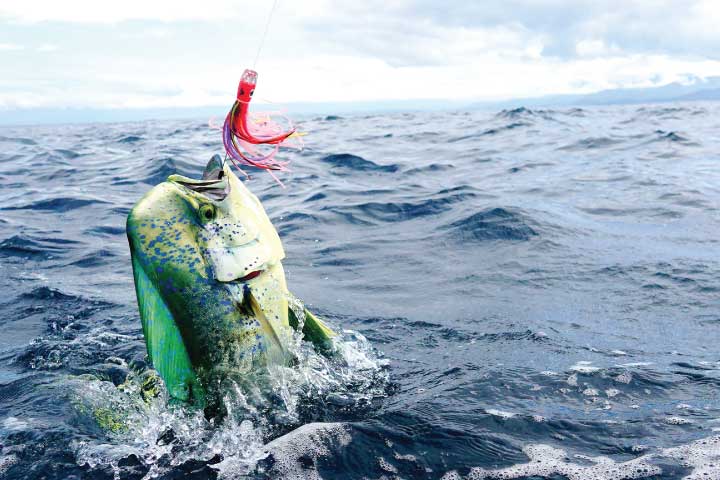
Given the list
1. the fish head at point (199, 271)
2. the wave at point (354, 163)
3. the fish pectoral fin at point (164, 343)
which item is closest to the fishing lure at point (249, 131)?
the fish head at point (199, 271)

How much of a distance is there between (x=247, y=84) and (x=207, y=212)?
2.68ft

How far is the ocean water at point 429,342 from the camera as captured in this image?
358cm

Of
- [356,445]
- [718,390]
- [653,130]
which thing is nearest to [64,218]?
[356,445]

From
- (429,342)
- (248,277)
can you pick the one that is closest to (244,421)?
(248,277)

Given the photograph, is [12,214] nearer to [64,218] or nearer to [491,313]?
[64,218]

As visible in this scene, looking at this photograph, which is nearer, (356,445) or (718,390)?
(356,445)

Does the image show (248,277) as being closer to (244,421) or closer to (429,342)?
(244,421)

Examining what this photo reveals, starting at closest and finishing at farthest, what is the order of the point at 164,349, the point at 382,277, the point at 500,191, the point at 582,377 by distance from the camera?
the point at 164,349, the point at 582,377, the point at 382,277, the point at 500,191

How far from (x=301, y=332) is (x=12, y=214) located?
10219mm

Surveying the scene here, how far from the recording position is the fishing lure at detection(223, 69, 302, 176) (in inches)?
143

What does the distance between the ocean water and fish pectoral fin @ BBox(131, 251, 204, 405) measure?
0.22 metres

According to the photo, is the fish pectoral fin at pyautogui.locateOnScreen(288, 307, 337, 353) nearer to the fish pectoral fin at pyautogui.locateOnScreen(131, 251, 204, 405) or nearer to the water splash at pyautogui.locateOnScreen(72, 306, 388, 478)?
the water splash at pyautogui.locateOnScreen(72, 306, 388, 478)

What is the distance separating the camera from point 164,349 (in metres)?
3.52

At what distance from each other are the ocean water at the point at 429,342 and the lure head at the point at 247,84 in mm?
1908
